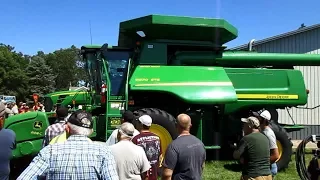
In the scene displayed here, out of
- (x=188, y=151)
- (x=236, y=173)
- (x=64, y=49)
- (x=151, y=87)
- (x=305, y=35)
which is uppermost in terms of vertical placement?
(x=64, y=49)

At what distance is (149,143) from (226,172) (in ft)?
15.1

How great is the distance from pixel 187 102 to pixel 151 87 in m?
0.87

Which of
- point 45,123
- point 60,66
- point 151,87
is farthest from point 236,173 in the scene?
point 60,66

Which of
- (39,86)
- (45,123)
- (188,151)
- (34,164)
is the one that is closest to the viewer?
(34,164)

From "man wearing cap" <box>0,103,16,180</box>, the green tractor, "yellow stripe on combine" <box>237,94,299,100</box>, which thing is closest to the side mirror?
the green tractor

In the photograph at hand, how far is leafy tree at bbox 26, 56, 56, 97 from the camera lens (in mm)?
66062

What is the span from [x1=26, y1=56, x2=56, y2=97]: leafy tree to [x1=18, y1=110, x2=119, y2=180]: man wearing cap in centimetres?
6365

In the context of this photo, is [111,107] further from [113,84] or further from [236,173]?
[236,173]

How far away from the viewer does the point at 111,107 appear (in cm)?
963

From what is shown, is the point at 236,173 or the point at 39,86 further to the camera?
the point at 39,86

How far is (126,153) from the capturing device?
4.60m

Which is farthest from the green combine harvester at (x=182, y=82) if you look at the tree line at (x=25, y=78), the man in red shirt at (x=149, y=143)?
the tree line at (x=25, y=78)

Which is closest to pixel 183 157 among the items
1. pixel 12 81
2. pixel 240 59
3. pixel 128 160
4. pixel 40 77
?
pixel 128 160

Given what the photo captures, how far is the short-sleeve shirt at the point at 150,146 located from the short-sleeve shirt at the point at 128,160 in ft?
2.68
